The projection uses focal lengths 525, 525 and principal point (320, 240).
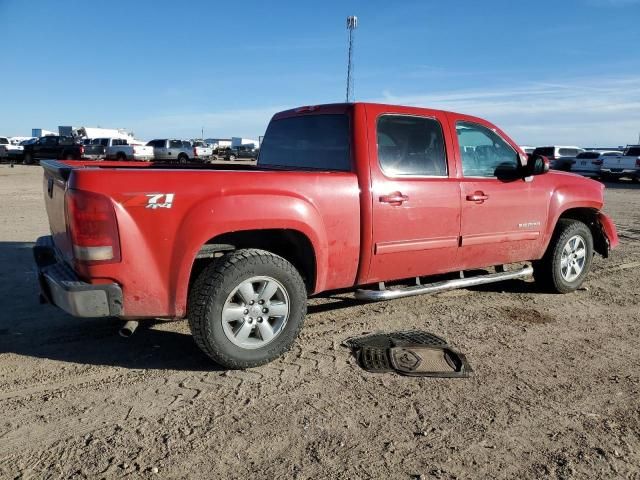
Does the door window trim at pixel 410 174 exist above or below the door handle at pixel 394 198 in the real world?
above

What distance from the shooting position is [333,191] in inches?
153

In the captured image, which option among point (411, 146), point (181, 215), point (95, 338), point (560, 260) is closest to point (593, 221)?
point (560, 260)

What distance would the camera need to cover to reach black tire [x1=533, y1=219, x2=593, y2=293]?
5.59 m

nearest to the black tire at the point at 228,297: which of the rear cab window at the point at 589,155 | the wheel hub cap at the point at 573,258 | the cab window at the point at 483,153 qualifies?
the cab window at the point at 483,153

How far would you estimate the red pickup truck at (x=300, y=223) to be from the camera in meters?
3.18

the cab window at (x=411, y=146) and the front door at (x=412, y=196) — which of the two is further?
the cab window at (x=411, y=146)

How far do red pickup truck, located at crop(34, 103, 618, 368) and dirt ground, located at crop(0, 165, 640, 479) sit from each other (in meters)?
0.39

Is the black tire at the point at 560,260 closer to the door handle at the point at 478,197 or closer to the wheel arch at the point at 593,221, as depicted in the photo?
the wheel arch at the point at 593,221

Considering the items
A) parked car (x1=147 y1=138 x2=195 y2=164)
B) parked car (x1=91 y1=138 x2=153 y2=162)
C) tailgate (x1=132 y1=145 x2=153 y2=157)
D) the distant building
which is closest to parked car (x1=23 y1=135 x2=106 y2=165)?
parked car (x1=91 y1=138 x2=153 y2=162)

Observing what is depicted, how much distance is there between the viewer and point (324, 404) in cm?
321

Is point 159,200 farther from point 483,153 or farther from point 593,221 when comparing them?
point 593,221

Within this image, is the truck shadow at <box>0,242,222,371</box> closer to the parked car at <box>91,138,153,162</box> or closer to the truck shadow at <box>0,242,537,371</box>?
the truck shadow at <box>0,242,537,371</box>

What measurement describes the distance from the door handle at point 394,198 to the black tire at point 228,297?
0.96 meters

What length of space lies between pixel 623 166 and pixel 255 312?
25.5 meters
